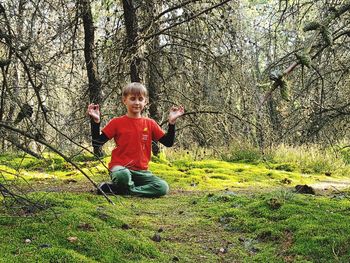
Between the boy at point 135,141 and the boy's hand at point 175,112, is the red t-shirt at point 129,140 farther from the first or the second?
the boy's hand at point 175,112

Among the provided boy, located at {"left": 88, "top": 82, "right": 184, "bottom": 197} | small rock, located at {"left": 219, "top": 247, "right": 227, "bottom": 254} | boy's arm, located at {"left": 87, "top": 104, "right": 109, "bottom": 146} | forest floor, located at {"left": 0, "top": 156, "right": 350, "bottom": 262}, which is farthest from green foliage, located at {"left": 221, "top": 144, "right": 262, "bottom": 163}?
small rock, located at {"left": 219, "top": 247, "right": 227, "bottom": 254}

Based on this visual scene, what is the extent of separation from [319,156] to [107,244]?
8.11 metres

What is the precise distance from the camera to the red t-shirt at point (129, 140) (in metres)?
5.51

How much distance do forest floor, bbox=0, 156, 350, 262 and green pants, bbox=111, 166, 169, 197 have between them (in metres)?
0.15

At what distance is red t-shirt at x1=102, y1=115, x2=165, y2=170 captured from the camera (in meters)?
5.51

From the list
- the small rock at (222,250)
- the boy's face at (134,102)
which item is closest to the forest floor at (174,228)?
the small rock at (222,250)

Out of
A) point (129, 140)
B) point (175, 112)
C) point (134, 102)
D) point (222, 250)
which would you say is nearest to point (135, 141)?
point (129, 140)

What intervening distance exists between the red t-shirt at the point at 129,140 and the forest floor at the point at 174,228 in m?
0.51

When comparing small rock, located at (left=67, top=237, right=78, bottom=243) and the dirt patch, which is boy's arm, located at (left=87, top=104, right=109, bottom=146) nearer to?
small rock, located at (left=67, top=237, right=78, bottom=243)

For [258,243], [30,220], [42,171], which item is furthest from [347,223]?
[42,171]

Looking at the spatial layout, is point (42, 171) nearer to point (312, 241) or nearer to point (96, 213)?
point (96, 213)

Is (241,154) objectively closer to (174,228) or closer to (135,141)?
(135,141)

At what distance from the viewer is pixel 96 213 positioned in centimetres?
365

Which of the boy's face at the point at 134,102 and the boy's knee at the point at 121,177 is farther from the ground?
the boy's face at the point at 134,102
